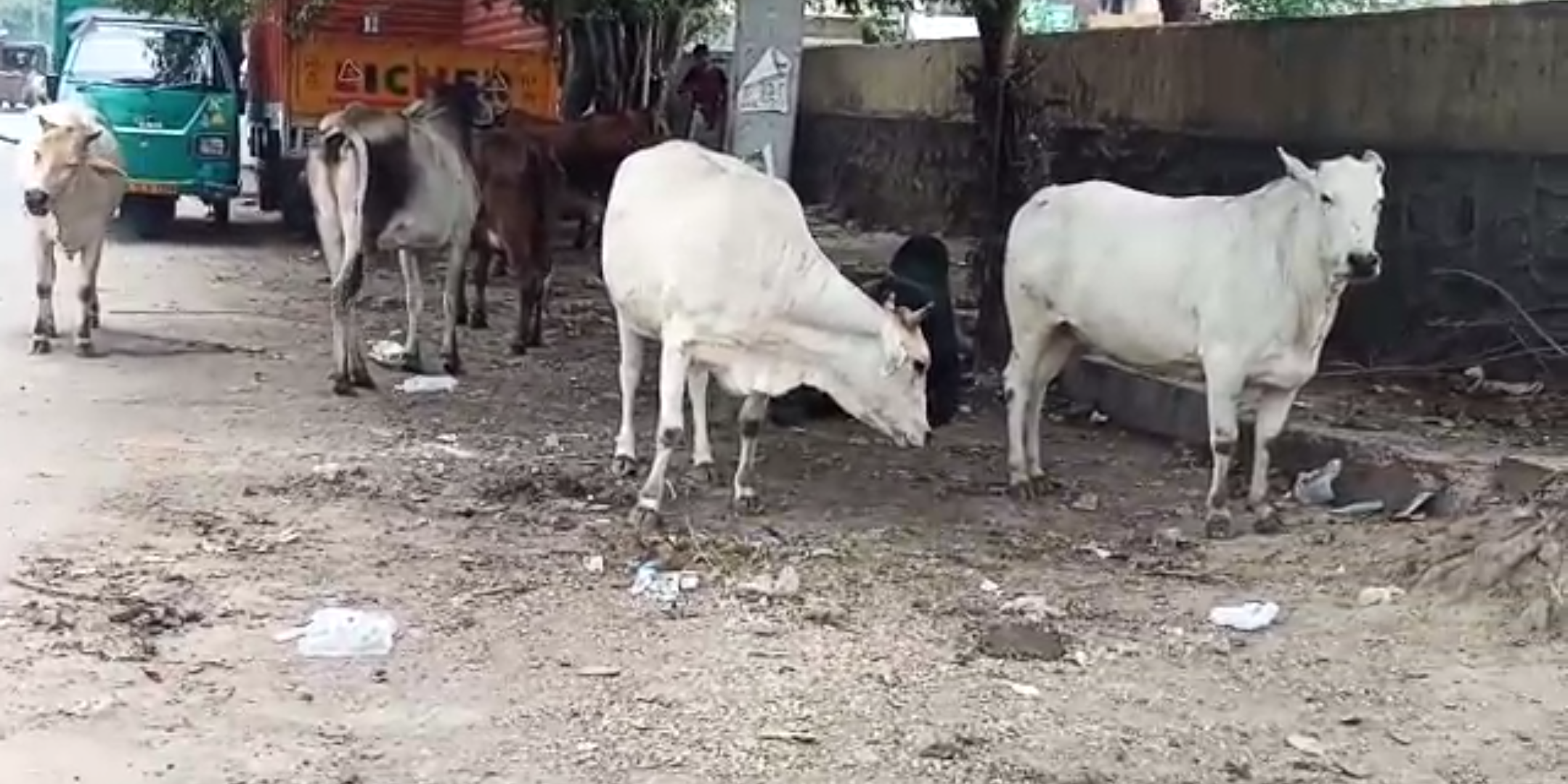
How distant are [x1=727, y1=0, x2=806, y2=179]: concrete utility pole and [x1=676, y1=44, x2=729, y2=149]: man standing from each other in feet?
35.0

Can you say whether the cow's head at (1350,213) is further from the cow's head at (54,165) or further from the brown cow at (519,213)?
the cow's head at (54,165)

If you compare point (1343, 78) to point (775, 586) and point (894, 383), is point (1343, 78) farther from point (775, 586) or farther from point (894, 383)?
point (775, 586)

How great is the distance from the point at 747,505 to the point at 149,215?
1276 centimetres

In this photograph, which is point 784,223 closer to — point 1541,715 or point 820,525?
point 820,525

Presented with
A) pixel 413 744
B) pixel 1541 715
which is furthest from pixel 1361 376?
pixel 413 744

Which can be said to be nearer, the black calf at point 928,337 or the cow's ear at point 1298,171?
the cow's ear at point 1298,171

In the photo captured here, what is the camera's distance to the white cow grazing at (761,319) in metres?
7.66

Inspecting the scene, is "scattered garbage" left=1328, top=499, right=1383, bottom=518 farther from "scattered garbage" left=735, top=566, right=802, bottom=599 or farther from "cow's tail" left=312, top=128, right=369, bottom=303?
"cow's tail" left=312, top=128, right=369, bottom=303

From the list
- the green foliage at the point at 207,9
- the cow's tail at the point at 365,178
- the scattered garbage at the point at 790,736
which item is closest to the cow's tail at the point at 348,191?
the cow's tail at the point at 365,178

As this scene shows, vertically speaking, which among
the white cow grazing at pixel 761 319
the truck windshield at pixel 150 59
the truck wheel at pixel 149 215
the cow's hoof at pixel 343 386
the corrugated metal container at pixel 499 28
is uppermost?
the corrugated metal container at pixel 499 28

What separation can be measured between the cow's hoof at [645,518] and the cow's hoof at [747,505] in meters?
0.50

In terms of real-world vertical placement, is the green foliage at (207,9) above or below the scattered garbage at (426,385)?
above

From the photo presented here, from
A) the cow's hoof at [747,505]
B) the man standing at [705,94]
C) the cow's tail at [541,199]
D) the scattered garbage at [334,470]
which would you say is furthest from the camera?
the man standing at [705,94]

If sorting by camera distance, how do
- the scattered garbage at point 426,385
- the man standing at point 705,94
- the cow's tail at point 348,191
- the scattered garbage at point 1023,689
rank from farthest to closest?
the man standing at point 705,94, the scattered garbage at point 426,385, the cow's tail at point 348,191, the scattered garbage at point 1023,689
